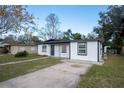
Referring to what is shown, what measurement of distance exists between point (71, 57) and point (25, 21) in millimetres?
6846

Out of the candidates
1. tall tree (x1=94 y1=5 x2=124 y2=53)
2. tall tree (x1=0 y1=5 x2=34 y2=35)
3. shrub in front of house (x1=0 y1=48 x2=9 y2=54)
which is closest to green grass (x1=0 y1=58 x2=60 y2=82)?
tall tree (x1=0 y1=5 x2=34 y2=35)

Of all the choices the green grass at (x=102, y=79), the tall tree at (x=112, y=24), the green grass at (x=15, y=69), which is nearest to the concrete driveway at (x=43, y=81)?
the green grass at (x=102, y=79)

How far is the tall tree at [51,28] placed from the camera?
116 ft

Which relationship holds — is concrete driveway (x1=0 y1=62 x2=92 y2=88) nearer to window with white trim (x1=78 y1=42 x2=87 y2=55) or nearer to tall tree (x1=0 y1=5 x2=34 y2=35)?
window with white trim (x1=78 y1=42 x2=87 y2=55)

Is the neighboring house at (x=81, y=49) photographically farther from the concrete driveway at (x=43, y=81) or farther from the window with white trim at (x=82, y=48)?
the concrete driveway at (x=43, y=81)

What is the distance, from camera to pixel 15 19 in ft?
50.3

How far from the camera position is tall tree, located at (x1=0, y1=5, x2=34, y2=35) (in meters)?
14.1

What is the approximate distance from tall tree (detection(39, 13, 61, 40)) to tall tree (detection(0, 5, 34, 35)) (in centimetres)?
1870

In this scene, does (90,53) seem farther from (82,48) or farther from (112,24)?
(112,24)

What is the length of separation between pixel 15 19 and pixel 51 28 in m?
21.0

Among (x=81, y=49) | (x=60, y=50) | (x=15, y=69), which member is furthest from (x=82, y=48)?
(x=15, y=69)
